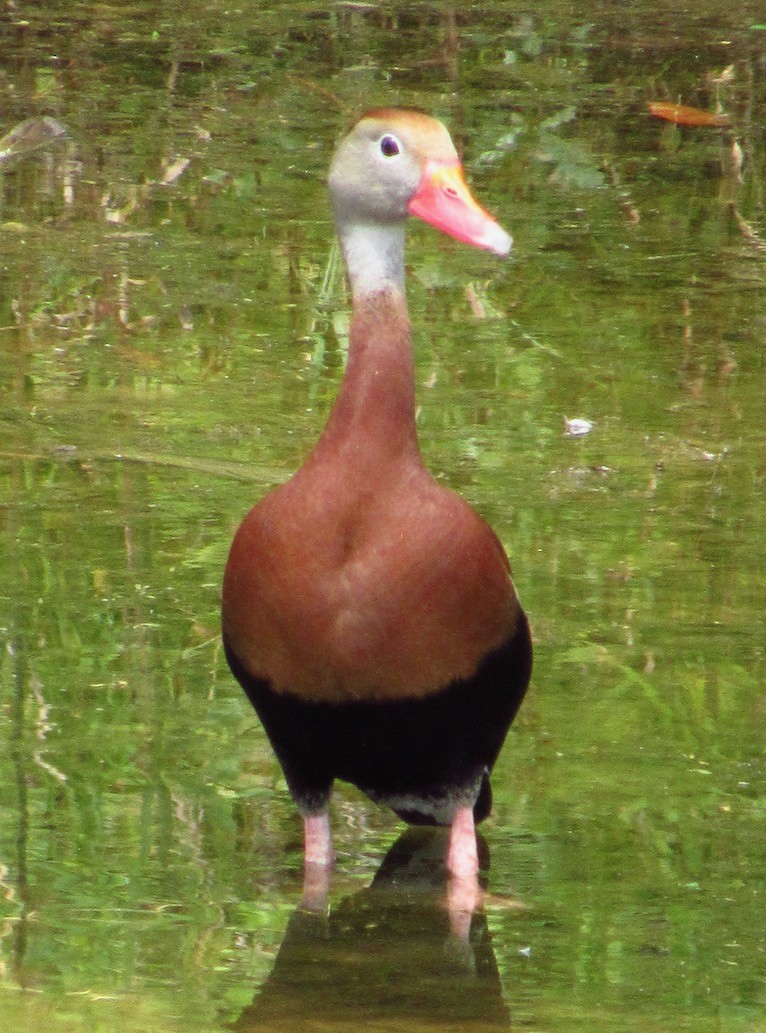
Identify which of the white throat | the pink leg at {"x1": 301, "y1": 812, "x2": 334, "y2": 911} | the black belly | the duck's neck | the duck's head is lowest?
the pink leg at {"x1": 301, "y1": 812, "x2": 334, "y2": 911}

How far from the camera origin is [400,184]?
3.88m

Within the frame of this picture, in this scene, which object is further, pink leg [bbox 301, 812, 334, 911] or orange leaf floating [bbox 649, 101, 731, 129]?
orange leaf floating [bbox 649, 101, 731, 129]

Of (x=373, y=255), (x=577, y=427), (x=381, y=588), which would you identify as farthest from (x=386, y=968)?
(x=577, y=427)

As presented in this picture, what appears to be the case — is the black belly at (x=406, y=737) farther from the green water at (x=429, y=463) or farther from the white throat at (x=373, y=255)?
the white throat at (x=373, y=255)

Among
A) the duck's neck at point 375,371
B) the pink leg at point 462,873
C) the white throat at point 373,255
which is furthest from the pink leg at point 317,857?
the white throat at point 373,255

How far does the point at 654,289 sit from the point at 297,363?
4.61 feet

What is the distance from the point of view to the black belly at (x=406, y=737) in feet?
12.1

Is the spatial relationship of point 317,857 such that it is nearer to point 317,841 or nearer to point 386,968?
point 317,841

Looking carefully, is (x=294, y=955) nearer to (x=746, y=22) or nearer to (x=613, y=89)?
(x=613, y=89)

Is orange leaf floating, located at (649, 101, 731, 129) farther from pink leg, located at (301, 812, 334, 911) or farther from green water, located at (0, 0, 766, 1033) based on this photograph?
pink leg, located at (301, 812, 334, 911)

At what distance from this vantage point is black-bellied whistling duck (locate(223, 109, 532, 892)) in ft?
11.7

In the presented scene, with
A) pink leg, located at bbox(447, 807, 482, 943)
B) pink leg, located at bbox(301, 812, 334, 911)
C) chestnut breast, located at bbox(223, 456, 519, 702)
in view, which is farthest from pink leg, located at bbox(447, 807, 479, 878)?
chestnut breast, located at bbox(223, 456, 519, 702)

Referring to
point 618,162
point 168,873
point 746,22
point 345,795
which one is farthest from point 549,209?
point 168,873

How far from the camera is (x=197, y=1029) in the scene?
3320 mm
